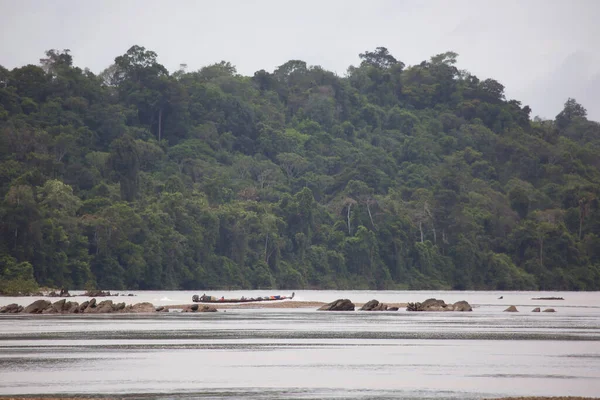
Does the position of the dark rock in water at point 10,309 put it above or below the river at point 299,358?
above

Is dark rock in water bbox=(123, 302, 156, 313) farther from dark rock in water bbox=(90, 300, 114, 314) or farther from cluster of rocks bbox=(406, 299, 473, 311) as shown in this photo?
cluster of rocks bbox=(406, 299, 473, 311)

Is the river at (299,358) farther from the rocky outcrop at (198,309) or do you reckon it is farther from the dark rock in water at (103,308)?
the rocky outcrop at (198,309)

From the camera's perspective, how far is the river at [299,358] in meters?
26.4

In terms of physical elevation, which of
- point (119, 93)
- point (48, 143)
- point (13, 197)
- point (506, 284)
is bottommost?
point (506, 284)

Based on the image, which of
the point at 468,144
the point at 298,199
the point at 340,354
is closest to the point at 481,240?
the point at 298,199

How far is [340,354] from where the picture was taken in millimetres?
35969

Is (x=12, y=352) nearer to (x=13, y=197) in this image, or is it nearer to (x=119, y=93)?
(x=13, y=197)

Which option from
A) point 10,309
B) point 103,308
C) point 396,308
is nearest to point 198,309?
point 103,308

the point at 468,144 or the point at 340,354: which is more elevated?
the point at 468,144

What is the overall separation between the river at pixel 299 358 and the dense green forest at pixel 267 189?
155ft

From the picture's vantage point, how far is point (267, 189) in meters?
150

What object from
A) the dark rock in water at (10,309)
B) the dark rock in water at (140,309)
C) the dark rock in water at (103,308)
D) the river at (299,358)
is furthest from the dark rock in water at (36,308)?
the river at (299,358)

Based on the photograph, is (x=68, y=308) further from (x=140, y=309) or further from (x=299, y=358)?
(x=299, y=358)

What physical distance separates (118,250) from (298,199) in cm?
3432
